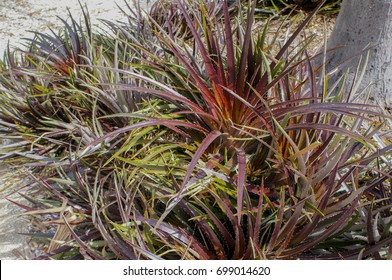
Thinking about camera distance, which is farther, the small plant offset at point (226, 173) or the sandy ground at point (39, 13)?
the sandy ground at point (39, 13)

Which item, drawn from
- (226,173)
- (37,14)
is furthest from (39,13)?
(226,173)

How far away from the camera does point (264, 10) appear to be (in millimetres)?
3781

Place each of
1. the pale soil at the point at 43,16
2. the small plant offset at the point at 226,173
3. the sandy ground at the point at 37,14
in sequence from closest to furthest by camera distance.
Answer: the small plant offset at the point at 226,173 → the pale soil at the point at 43,16 → the sandy ground at the point at 37,14

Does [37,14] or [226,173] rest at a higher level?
[37,14]

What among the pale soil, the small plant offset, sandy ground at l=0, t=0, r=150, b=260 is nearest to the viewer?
the small plant offset

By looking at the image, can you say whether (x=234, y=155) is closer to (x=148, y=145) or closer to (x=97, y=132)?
(x=148, y=145)

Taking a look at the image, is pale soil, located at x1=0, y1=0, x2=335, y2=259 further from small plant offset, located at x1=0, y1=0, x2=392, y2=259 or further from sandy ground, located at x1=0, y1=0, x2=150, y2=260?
small plant offset, located at x1=0, y1=0, x2=392, y2=259

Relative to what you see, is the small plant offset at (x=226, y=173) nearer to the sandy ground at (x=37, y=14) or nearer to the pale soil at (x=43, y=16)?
the pale soil at (x=43, y=16)

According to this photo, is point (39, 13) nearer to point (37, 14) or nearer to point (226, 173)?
point (37, 14)

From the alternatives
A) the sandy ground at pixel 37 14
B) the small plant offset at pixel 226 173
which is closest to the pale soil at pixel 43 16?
the sandy ground at pixel 37 14

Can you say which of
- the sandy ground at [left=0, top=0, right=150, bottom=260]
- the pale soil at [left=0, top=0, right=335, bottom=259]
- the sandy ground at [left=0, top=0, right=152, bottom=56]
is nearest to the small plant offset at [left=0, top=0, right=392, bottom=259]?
the pale soil at [left=0, top=0, right=335, bottom=259]

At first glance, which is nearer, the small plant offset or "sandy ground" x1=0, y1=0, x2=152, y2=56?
the small plant offset
